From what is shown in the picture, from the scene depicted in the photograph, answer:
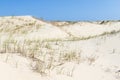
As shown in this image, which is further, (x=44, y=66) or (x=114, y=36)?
(x=114, y=36)

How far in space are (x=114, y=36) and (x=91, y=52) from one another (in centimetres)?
188

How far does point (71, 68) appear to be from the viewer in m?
5.32

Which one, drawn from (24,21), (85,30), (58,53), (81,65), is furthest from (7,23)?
(81,65)

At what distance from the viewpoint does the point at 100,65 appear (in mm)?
5984

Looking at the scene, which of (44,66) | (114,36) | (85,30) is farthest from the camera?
(85,30)

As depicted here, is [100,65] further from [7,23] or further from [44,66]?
[7,23]

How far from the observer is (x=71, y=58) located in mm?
6008

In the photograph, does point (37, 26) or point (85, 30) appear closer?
point (37, 26)

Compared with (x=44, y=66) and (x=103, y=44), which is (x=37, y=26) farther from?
(x=44, y=66)

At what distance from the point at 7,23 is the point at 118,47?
9.71 metres

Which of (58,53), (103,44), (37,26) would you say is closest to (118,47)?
(103,44)

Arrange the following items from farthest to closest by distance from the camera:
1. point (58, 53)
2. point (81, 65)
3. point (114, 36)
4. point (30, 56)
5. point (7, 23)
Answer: point (7, 23) → point (114, 36) → point (58, 53) → point (81, 65) → point (30, 56)

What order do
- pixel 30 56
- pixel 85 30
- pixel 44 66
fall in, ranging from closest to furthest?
pixel 44 66, pixel 30 56, pixel 85 30

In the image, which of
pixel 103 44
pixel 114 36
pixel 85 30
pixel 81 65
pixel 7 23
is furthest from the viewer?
pixel 85 30
